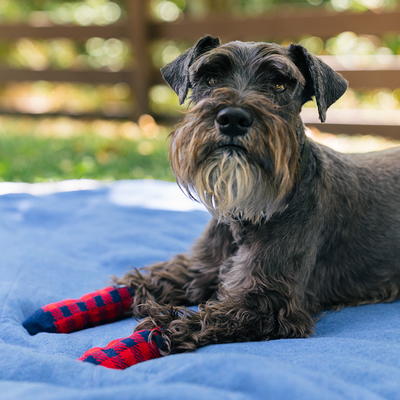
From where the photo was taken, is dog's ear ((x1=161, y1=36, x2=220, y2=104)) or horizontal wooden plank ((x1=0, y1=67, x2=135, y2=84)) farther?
horizontal wooden plank ((x1=0, y1=67, x2=135, y2=84))

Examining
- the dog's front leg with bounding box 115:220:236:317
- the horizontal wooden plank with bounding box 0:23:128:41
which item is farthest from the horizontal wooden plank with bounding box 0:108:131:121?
the dog's front leg with bounding box 115:220:236:317

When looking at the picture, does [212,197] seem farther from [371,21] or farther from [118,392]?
[371,21]

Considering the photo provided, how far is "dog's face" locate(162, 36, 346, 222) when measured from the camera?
2848 mm

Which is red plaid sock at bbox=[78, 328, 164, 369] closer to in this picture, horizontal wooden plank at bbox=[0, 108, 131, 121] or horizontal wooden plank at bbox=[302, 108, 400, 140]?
horizontal wooden plank at bbox=[302, 108, 400, 140]

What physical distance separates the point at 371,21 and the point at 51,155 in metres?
5.24

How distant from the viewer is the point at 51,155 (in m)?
8.47

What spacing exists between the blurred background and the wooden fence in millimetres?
16

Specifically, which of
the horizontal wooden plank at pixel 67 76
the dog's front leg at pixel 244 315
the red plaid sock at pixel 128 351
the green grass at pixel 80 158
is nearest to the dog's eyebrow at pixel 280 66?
the dog's front leg at pixel 244 315

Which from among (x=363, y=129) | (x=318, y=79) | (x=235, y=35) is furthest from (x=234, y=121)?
(x=235, y=35)

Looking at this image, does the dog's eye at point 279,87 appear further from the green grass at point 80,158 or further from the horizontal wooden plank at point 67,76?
the horizontal wooden plank at point 67,76

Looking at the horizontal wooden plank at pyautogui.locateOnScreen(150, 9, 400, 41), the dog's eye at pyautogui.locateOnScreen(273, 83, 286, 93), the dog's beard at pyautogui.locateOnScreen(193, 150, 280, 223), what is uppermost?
the horizontal wooden plank at pyautogui.locateOnScreen(150, 9, 400, 41)

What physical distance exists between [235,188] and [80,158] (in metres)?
5.70

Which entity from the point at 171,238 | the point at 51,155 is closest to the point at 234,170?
the point at 171,238

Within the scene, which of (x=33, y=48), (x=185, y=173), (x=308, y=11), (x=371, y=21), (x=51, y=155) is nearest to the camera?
(x=185, y=173)
